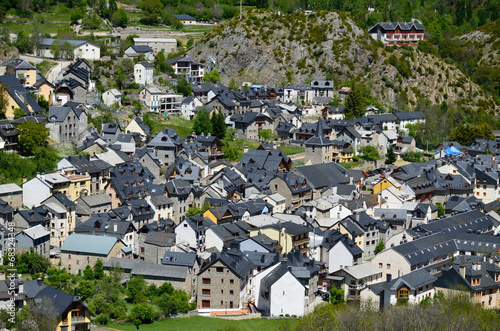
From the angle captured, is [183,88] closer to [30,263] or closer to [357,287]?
[30,263]

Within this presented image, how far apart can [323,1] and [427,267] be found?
8381 cm

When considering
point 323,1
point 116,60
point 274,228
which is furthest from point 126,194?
point 323,1

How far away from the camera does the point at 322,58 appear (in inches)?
4409

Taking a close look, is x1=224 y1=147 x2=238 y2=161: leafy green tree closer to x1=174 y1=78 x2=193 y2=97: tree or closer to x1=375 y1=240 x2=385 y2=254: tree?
x1=174 y1=78 x2=193 y2=97: tree

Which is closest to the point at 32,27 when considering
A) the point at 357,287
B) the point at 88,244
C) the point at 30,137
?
the point at 30,137

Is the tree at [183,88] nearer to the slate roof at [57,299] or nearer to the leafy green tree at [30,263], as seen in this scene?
the leafy green tree at [30,263]

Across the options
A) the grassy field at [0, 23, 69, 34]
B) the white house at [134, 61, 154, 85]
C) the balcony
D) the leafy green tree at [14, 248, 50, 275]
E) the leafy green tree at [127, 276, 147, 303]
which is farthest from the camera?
the grassy field at [0, 23, 69, 34]

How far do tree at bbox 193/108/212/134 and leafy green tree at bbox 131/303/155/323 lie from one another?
124ft

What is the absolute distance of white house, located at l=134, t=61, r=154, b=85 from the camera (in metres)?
97.5

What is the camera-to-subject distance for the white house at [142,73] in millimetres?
97500

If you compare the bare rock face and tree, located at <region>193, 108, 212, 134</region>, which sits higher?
the bare rock face

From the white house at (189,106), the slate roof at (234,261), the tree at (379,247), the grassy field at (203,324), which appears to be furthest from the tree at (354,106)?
the grassy field at (203,324)

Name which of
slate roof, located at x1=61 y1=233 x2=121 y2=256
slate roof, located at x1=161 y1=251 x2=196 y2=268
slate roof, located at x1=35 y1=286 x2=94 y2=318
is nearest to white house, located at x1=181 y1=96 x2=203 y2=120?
slate roof, located at x1=61 y1=233 x2=121 y2=256

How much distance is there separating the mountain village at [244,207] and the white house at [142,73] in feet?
11.3
